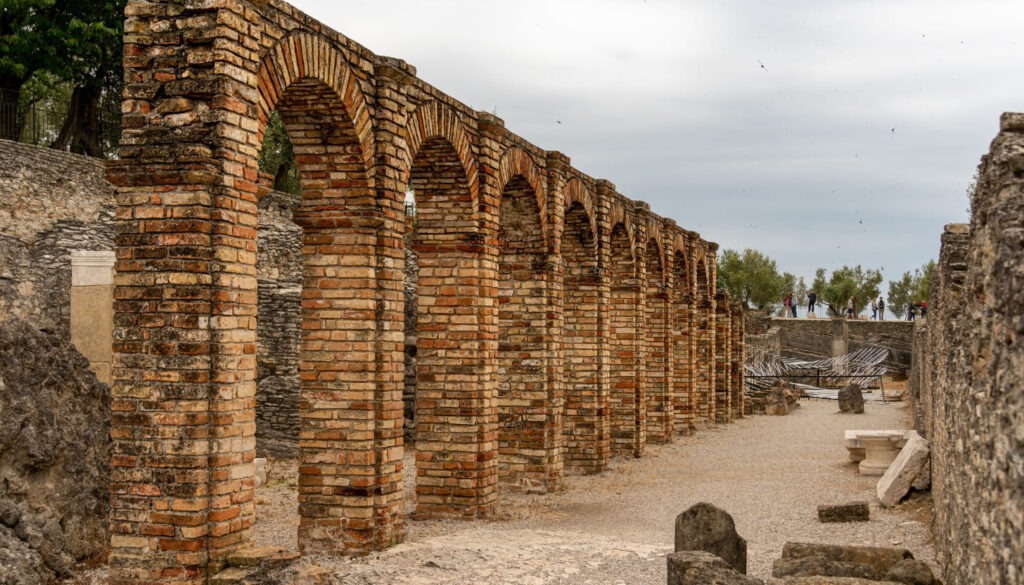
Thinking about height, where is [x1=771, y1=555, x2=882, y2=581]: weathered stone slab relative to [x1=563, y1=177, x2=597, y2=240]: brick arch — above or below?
below

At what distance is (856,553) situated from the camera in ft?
25.0

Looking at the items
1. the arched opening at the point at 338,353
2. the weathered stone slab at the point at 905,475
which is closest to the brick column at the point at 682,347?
the weathered stone slab at the point at 905,475

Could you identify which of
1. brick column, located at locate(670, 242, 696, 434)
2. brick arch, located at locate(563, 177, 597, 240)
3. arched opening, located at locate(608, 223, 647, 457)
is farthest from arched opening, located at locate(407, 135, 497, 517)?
brick column, located at locate(670, 242, 696, 434)

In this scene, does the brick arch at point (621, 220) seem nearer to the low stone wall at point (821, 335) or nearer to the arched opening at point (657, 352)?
the arched opening at point (657, 352)

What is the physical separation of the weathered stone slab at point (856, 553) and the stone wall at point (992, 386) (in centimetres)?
84

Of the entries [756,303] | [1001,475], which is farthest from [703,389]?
[756,303]

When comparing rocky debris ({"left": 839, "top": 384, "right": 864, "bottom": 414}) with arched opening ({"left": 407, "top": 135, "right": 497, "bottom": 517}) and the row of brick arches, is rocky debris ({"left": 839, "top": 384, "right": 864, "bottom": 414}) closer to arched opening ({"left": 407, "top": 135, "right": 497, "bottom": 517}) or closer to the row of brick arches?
the row of brick arches

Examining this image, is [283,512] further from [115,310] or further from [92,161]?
[92,161]

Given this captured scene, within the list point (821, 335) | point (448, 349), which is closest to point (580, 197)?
point (448, 349)

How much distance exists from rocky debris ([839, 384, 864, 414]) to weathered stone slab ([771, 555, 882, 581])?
2206 cm

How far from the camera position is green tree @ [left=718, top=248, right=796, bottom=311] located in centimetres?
6688

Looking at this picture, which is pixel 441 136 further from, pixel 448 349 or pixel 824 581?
pixel 824 581

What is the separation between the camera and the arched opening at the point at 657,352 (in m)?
21.3

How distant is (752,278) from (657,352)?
47.8 meters
